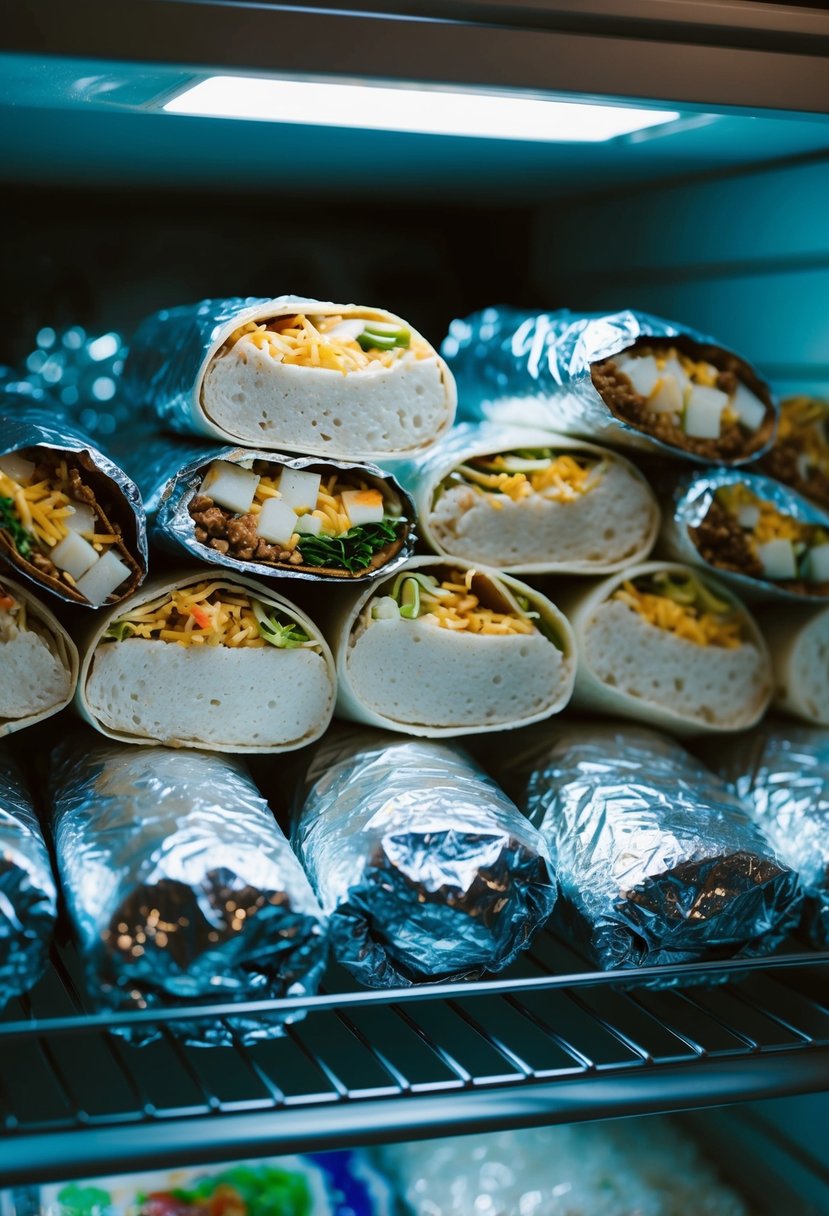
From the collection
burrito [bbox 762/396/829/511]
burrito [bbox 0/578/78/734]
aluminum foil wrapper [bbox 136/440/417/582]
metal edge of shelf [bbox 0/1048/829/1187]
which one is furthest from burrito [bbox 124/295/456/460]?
metal edge of shelf [bbox 0/1048/829/1187]

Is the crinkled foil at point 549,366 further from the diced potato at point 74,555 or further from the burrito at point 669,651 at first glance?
the diced potato at point 74,555

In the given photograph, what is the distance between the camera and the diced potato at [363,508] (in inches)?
50.9

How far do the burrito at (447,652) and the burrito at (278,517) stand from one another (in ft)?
0.20

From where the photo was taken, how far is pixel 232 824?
115 centimetres

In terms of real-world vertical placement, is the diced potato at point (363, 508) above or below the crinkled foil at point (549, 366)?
below

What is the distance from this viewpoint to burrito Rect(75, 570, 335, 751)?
1265 millimetres

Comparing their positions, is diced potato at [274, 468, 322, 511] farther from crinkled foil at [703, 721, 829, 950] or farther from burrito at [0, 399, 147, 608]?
crinkled foil at [703, 721, 829, 950]

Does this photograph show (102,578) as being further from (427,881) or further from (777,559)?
(777,559)

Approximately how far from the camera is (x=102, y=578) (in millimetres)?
1212

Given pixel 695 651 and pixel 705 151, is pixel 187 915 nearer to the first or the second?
pixel 695 651

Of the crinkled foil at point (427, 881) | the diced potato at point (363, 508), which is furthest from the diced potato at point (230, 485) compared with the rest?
the crinkled foil at point (427, 881)

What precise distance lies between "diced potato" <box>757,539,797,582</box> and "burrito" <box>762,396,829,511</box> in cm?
17

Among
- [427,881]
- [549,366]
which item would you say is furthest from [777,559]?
[427,881]

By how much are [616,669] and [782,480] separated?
395 millimetres
